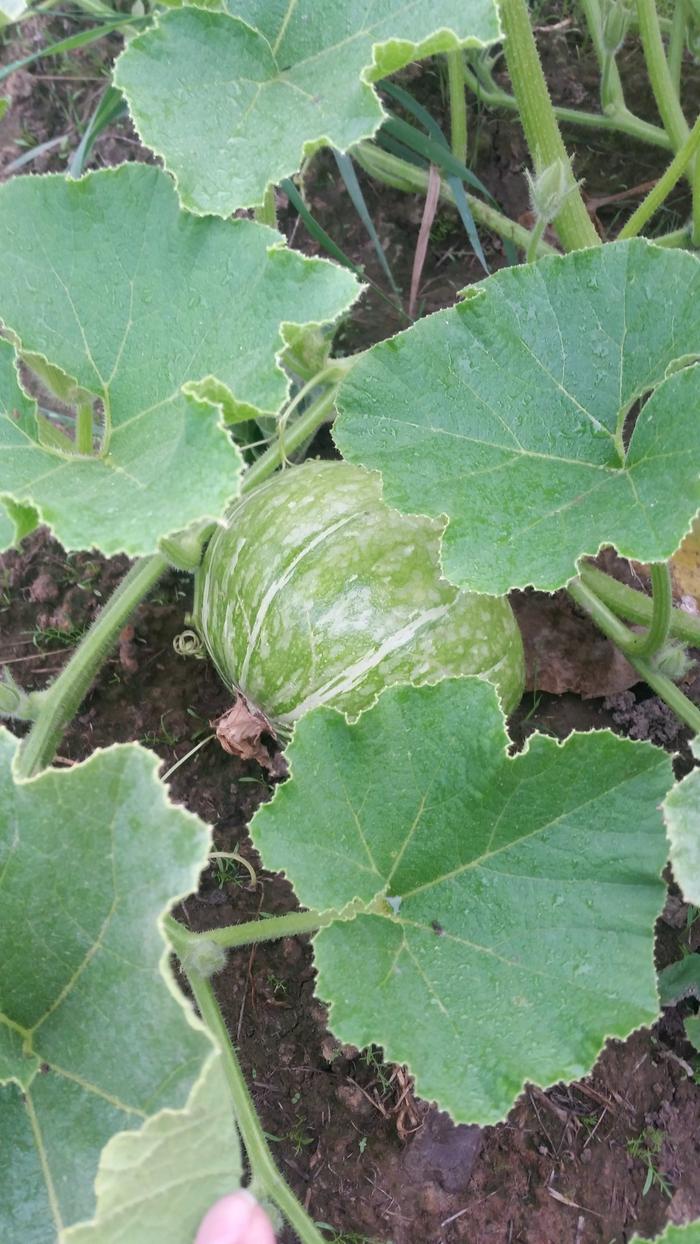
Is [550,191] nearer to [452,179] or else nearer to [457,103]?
[452,179]

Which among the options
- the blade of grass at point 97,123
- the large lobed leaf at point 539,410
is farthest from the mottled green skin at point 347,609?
the blade of grass at point 97,123

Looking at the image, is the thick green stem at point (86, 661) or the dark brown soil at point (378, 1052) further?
the dark brown soil at point (378, 1052)

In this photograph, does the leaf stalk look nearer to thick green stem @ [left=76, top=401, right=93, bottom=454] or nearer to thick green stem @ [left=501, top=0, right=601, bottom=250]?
thick green stem @ [left=501, top=0, right=601, bottom=250]

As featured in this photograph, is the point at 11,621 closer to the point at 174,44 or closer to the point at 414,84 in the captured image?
the point at 174,44

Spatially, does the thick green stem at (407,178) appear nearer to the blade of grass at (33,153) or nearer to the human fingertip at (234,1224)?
the blade of grass at (33,153)

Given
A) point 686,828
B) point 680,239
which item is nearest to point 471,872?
point 686,828

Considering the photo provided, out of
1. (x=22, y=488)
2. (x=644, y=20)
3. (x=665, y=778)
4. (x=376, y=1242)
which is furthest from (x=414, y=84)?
(x=376, y=1242)

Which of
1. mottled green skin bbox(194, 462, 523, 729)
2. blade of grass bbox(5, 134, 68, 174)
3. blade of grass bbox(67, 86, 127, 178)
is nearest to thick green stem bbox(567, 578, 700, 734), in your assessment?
mottled green skin bbox(194, 462, 523, 729)
